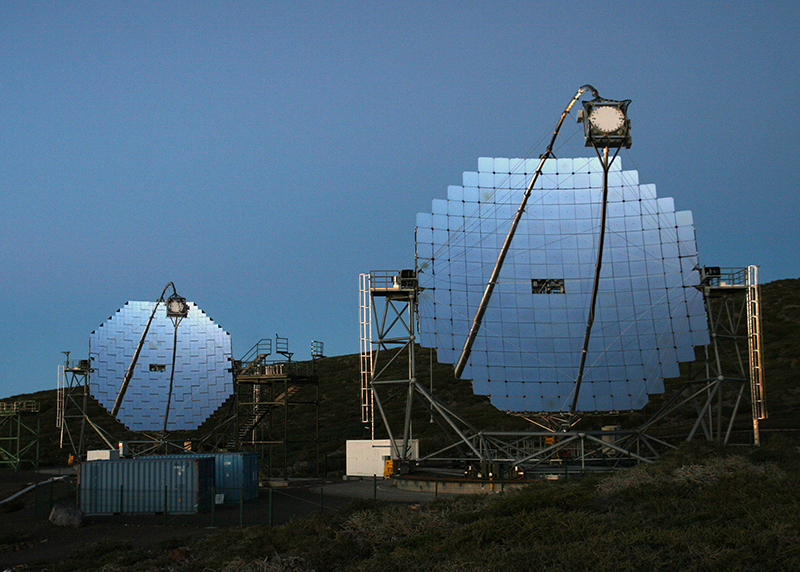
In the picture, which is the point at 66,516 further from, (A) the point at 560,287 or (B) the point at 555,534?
(A) the point at 560,287

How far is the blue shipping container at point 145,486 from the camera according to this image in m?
29.2

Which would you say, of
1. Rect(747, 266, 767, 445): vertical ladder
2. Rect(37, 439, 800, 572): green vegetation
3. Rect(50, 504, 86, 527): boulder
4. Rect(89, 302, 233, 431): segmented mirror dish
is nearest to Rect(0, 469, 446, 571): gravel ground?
Rect(50, 504, 86, 527): boulder

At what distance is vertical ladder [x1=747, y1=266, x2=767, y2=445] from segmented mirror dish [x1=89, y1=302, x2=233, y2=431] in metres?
29.2

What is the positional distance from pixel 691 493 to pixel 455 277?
53.0ft

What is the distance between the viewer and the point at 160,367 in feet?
150

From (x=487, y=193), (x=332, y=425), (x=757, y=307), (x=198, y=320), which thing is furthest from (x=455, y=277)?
(x=332, y=425)

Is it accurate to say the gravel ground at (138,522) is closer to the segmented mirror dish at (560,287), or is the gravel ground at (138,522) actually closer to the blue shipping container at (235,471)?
the blue shipping container at (235,471)

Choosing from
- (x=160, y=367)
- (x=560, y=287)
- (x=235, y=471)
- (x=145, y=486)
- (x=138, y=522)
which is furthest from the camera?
(x=160, y=367)

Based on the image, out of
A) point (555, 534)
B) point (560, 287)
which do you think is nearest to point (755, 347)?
point (560, 287)

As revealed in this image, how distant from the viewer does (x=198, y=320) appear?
4775cm

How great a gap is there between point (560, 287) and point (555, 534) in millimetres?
18959

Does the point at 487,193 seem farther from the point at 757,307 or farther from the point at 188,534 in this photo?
the point at 188,534

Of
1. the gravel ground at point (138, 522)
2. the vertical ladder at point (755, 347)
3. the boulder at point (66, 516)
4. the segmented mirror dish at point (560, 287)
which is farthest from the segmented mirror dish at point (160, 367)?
the vertical ladder at point (755, 347)

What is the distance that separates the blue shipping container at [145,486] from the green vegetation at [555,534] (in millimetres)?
8862
